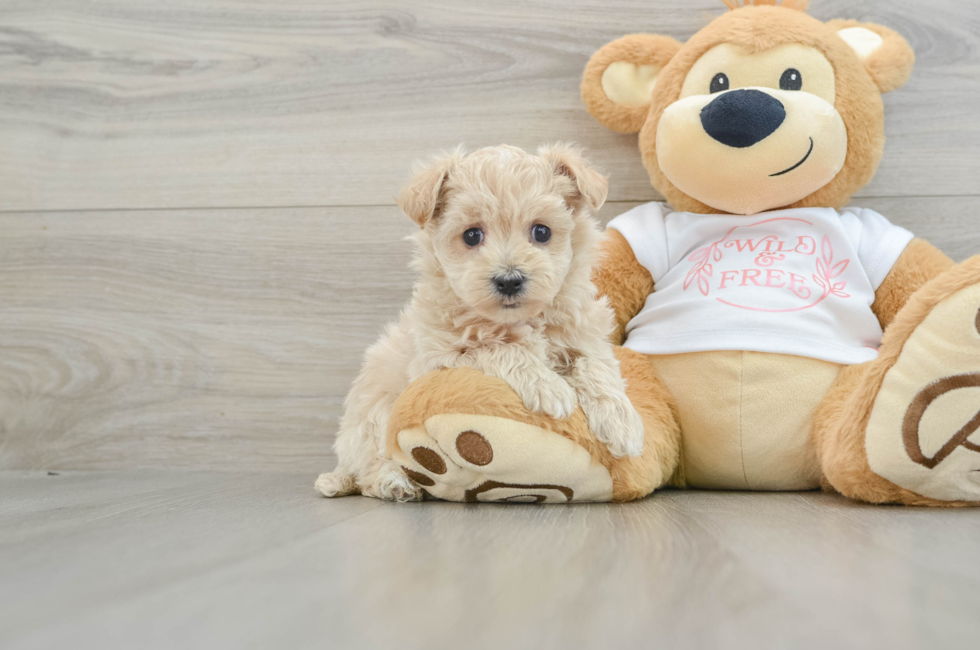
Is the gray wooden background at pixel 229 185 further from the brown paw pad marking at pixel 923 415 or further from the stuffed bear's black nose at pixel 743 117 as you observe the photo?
the brown paw pad marking at pixel 923 415

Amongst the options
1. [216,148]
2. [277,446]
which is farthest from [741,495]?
[216,148]

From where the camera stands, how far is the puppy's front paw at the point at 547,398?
3.11 ft

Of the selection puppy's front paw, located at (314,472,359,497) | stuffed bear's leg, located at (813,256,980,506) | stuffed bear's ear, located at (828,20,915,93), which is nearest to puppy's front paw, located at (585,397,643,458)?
stuffed bear's leg, located at (813,256,980,506)

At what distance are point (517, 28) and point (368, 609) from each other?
1.31m

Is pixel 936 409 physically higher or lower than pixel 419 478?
higher

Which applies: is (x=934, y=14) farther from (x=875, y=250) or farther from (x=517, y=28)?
(x=517, y=28)

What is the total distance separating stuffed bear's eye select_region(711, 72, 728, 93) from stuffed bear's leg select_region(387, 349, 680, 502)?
650 mm

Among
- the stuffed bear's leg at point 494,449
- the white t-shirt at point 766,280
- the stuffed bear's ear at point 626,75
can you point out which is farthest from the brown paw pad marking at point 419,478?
the stuffed bear's ear at point 626,75

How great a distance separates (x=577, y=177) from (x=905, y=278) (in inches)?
24.4

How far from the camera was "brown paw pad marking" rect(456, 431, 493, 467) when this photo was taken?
3.06 feet

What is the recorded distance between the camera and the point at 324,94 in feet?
5.13

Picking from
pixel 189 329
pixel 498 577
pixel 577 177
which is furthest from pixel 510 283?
pixel 189 329

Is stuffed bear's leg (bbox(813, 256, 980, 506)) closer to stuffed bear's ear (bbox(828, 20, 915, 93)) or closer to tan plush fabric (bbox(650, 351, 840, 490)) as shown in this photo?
tan plush fabric (bbox(650, 351, 840, 490))

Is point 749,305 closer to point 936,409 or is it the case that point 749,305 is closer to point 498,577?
point 936,409
